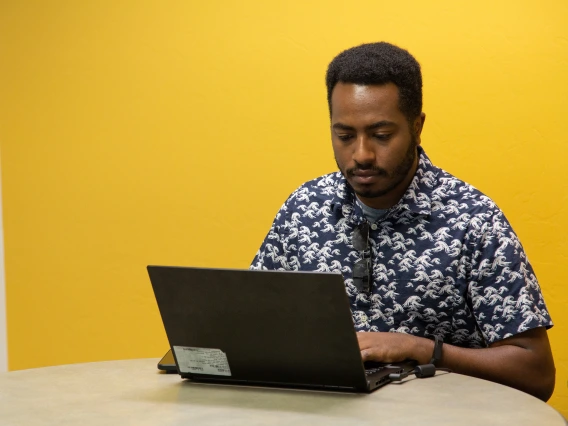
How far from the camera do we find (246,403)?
1583mm

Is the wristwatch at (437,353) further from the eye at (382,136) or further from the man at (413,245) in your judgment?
the eye at (382,136)

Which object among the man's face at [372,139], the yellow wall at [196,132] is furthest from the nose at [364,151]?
the yellow wall at [196,132]

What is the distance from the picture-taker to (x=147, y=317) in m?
3.28

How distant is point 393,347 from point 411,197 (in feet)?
1.62

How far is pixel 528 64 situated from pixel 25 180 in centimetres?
188

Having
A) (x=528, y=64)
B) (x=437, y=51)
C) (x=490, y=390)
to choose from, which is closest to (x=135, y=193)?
(x=437, y=51)

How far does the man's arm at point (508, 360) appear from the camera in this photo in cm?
187

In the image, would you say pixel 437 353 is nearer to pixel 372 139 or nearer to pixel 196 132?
pixel 372 139

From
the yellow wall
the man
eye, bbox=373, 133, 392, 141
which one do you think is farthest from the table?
the yellow wall

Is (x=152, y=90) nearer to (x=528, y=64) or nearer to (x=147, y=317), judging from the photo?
(x=147, y=317)

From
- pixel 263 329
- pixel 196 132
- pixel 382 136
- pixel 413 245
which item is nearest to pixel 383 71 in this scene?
pixel 382 136

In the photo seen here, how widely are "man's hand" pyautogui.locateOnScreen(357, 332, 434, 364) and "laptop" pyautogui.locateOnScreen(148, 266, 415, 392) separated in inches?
1.3

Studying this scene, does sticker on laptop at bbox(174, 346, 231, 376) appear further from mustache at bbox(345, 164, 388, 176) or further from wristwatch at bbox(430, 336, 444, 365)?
mustache at bbox(345, 164, 388, 176)

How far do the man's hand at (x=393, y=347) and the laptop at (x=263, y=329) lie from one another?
1.3 inches
